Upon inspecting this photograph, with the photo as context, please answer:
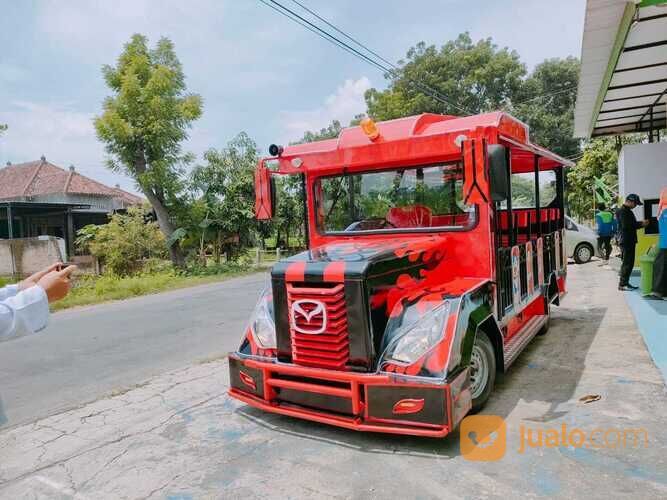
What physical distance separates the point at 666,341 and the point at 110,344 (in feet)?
23.2

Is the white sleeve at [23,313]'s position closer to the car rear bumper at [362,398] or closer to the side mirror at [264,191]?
the car rear bumper at [362,398]

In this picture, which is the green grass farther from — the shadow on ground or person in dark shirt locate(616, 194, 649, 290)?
person in dark shirt locate(616, 194, 649, 290)

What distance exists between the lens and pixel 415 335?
11.3 feet

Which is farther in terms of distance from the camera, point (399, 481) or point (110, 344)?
Result: point (110, 344)

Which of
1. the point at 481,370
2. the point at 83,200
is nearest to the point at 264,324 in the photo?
the point at 481,370

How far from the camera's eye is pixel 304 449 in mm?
3420

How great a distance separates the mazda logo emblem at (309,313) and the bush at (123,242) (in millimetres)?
14460

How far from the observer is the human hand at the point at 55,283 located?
6.40 ft

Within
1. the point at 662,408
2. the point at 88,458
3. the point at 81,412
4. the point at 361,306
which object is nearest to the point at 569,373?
the point at 662,408

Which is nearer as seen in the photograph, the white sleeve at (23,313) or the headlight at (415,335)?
the white sleeve at (23,313)

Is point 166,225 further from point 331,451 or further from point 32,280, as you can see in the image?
point 32,280

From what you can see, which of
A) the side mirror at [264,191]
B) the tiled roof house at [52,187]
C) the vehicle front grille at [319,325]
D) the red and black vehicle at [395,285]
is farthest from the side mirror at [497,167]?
the tiled roof house at [52,187]

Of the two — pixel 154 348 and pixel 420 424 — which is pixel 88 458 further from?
pixel 154 348

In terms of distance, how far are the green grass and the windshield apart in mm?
8977
